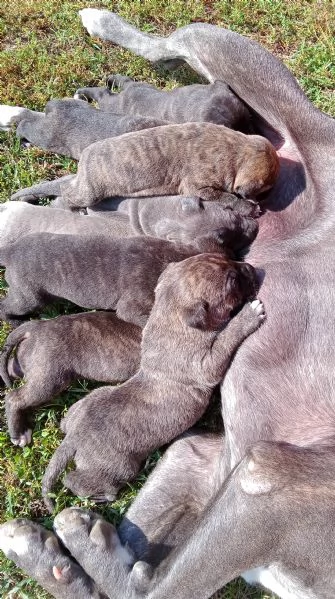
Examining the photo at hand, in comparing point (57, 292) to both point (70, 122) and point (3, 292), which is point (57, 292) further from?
point (70, 122)

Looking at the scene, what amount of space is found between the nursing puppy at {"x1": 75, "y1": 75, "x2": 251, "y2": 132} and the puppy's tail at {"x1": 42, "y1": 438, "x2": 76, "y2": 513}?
2535 mm

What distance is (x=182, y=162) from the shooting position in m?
4.66

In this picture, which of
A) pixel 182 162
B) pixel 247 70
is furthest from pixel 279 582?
pixel 247 70

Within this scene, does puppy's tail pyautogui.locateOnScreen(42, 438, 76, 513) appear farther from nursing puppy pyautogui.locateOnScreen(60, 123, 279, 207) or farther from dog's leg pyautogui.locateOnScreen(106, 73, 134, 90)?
dog's leg pyautogui.locateOnScreen(106, 73, 134, 90)

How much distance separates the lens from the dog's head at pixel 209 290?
13.4ft

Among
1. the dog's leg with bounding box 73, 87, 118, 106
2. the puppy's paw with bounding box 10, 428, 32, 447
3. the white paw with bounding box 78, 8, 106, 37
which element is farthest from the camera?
the white paw with bounding box 78, 8, 106, 37

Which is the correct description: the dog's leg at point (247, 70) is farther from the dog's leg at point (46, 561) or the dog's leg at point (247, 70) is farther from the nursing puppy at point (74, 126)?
the dog's leg at point (46, 561)

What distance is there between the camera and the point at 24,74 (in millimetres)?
6078

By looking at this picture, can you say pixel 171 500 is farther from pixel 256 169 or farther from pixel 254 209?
pixel 256 169

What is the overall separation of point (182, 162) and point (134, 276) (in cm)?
87

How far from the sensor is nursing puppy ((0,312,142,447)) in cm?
438

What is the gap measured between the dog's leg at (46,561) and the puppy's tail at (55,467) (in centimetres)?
25

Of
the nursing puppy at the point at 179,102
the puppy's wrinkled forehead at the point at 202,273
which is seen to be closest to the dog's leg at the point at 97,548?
the puppy's wrinkled forehead at the point at 202,273

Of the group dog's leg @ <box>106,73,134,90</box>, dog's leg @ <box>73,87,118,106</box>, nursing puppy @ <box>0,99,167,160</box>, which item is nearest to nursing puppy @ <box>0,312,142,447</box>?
nursing puppy @ <box>0,99,167,160</box>
